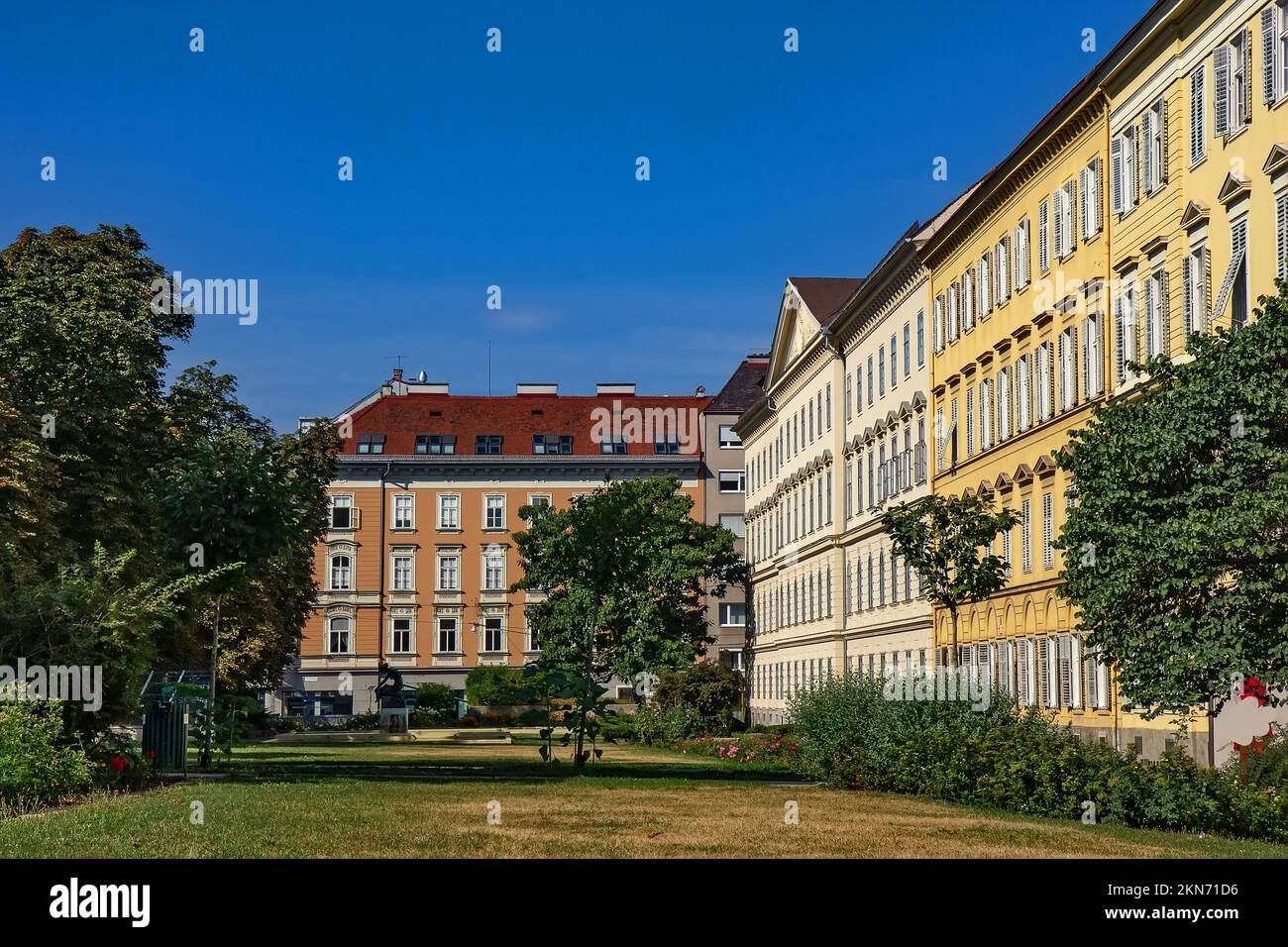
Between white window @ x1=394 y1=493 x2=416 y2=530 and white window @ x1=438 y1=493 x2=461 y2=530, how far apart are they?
158 cm

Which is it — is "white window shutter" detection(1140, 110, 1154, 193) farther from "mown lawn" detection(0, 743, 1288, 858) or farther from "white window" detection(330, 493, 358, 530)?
"white window" detection(330, 493, 358, 530)

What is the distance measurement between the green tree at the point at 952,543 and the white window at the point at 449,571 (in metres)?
70.4

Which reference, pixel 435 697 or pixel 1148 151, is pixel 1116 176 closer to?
pixel 1148 151

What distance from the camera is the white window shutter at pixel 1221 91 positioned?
33.6 meters

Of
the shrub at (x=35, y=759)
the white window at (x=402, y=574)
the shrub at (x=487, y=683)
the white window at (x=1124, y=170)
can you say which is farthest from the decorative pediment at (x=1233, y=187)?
the white window at (x=402, y=574)

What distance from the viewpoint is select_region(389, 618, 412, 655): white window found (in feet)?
351

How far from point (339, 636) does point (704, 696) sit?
49.4 meters

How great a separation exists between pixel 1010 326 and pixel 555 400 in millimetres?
67711

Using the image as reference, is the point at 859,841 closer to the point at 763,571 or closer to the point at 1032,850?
the point at 1032,850

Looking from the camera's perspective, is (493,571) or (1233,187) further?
(493,571)

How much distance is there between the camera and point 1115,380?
39.7 m

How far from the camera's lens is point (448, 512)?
109250 mm

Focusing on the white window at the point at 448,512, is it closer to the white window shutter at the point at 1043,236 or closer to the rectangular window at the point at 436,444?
the rectangular window at the point at 436,444

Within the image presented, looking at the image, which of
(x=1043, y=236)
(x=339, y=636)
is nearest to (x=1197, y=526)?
(x=1043, y=236)
